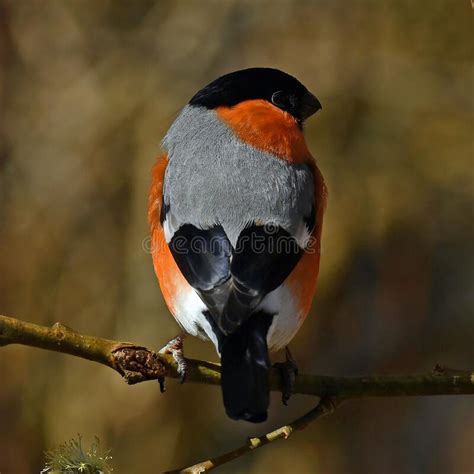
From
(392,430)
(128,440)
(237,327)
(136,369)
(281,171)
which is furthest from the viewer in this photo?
(392,430)

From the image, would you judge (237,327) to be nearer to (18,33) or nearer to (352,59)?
(352,59)

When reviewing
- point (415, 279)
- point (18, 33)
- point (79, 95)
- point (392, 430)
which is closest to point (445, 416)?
point (392, 430)

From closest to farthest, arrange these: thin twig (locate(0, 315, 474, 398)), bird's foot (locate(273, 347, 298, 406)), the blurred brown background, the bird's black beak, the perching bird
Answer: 1. thin twig (locate(0, 315, 474, 398))
2. the perching bird
3. bird's foot (locate(273, 347, 298, 406))
4. the bird's black beak
5. the blurred brown background

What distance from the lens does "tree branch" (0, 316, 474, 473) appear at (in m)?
2.19

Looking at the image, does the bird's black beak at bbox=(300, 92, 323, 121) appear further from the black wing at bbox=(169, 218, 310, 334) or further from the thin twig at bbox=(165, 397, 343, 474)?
the thin twig at bbox=(165, 397, 343, 474)

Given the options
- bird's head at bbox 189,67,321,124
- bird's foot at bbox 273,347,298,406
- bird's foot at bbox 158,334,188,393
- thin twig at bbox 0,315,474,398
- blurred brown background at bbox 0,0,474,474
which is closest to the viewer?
thin twig at bbox 0,315,474,398

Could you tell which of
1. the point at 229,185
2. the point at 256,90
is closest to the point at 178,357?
the point at 229,185

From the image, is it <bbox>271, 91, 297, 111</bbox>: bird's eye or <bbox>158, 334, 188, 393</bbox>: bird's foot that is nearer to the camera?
<bbox>158, 334, 188, 393</bbox>: bird's foot

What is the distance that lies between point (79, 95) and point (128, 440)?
1873 millimetres

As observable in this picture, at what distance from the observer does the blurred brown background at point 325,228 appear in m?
4.34

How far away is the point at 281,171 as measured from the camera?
3.35m

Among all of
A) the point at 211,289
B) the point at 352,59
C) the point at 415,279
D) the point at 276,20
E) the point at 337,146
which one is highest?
the point at 276,20

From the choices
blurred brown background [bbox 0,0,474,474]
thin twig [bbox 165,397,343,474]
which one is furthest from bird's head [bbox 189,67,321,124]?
thin twig [bbox 165,397,343,474]

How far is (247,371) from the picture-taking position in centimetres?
258
